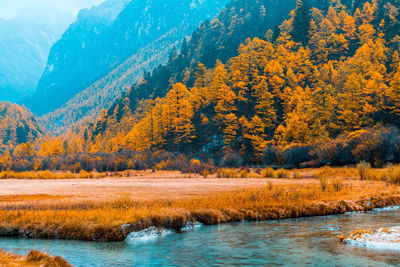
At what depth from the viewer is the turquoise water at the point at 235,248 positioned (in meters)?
15.9

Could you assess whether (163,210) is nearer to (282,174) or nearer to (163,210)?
(163,210)

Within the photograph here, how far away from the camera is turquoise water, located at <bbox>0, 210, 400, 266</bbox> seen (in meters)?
15.9

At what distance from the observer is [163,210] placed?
24109mm

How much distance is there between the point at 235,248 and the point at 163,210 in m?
7.10

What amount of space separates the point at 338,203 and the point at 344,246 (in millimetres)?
12483

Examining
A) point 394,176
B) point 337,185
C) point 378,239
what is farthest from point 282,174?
point 378,239

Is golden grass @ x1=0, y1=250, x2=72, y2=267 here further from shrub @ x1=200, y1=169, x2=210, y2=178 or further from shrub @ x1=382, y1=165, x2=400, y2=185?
shrub @ x1=200, y1=169, x2=210, y2=178

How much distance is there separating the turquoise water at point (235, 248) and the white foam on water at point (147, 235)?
1.63 feet

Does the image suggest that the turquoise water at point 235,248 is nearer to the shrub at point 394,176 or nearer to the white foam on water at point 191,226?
the white foam on water at point 191,226

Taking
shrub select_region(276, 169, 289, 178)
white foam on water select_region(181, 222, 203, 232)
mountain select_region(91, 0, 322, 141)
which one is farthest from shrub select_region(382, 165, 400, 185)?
mountain select_region(91, 0, 322, 141)

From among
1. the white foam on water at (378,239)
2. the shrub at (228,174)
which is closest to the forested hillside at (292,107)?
the shrub at (228,174)

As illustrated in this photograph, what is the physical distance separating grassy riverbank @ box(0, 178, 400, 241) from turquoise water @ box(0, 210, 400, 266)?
941 mm

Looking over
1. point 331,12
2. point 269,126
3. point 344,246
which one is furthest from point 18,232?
point 331,12

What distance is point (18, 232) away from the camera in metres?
21.9
